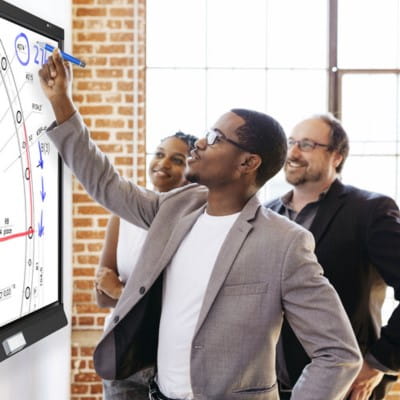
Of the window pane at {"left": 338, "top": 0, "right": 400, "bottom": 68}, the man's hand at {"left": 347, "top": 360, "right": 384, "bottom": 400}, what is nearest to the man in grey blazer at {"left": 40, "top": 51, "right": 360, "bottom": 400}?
the man's hand at {"left": 347, "top": 360, "right": 384, "bottom": 400}

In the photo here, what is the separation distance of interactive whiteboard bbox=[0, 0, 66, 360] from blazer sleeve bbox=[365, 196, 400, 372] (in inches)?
40.1

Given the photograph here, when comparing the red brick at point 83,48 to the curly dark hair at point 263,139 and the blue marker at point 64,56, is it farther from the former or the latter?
the curly dark hair at point 263,139

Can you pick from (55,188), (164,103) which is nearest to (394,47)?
(164,103)

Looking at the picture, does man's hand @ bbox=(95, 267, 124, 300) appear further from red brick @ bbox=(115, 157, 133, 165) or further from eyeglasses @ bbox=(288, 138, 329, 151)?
red brick @ bbox=(115, 157, 133, 165)

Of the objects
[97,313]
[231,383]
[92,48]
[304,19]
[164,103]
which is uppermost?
[304,19]

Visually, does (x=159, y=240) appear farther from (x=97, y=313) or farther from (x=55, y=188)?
(x=97, y=313)

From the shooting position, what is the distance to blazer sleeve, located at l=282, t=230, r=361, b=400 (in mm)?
1391

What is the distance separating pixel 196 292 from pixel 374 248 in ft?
2.55

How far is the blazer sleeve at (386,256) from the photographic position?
1.94 metres

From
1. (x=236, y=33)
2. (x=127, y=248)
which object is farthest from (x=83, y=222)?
(x=236, y=33)

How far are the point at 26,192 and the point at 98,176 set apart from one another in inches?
7.7

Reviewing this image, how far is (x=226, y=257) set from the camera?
1.46 metres

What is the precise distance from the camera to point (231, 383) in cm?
144

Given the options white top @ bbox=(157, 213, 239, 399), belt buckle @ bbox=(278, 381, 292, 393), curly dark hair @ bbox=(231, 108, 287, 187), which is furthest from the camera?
belt buckle @ bbox=(278, 381, 292, 393)
